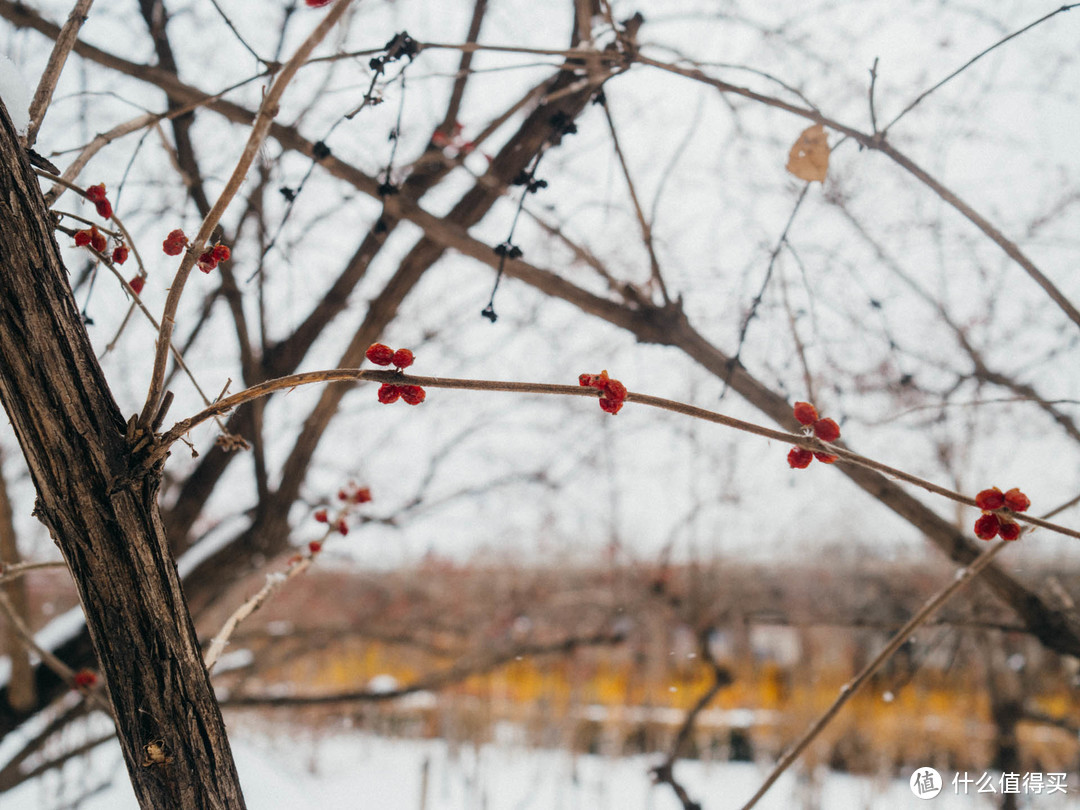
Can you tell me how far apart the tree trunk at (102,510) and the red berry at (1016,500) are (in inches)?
21.5

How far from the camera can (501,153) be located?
1229 mm

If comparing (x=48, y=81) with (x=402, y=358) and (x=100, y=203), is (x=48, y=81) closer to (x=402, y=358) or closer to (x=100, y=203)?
(x=100, y=203)

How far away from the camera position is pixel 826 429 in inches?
17.6

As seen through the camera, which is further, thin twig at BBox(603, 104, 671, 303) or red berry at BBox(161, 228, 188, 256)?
thin twig at BBox(603, 104, 671, 303)

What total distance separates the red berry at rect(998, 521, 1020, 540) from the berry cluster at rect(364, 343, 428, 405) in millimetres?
369

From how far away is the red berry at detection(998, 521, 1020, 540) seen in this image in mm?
424

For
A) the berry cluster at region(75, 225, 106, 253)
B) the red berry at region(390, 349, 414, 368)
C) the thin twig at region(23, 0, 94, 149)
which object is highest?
the thin twig at region(23, 0, 94, 149)

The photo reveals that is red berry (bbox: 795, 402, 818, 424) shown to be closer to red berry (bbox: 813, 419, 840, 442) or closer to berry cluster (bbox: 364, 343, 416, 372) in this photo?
red berry (bbox: 813, 419, 840, 442)

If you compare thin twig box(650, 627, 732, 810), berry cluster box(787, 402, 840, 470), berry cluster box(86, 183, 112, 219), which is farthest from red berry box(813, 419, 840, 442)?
thin twig box(650, 627, 732, 810)

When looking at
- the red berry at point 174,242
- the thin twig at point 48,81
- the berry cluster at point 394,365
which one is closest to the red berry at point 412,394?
the berry cluster at point 394,365

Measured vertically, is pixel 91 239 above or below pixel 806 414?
above

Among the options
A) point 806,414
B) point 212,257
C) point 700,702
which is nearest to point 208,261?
point 212,257

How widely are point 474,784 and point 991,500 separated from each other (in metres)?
2.53

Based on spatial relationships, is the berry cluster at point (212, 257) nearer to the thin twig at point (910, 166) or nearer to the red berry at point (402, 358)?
the red berry at point (402, 358)
